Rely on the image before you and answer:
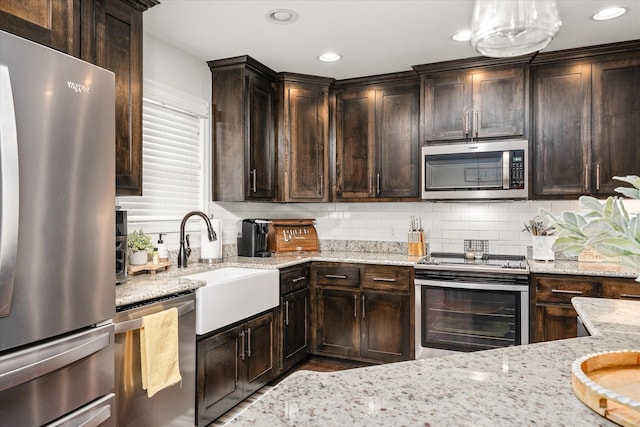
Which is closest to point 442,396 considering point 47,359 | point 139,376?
point 47,359

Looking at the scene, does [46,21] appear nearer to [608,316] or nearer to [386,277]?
[608,316]

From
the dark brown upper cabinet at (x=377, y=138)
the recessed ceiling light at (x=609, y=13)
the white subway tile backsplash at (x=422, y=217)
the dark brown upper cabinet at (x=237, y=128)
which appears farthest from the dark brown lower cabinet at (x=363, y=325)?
the recessed ceiling light at (x=609, y=13)

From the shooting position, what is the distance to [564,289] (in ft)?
9.73

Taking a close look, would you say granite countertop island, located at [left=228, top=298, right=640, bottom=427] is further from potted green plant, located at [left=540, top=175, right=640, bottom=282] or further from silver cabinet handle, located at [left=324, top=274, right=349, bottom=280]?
silver cabinet handle, located at [left=324, top=274, right=349, bottom=280]

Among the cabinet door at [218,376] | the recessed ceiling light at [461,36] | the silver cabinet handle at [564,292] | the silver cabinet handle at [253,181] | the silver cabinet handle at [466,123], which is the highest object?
the recessed ceiling light at [461,36]

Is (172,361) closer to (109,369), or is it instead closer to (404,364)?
(109,369)

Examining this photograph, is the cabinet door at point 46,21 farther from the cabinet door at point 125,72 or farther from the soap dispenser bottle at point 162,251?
the soap dispenser bottle at point 162,251

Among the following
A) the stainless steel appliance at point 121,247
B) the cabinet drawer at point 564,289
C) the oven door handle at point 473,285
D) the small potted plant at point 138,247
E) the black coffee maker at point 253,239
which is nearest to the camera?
the stainless steel appliance at point 121,247

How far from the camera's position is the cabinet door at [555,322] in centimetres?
294

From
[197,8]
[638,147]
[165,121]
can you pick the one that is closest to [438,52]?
[638,147]

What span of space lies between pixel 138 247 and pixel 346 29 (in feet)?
6.26

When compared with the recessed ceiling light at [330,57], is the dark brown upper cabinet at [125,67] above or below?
below

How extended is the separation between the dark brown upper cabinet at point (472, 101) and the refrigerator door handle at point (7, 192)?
9.60ft

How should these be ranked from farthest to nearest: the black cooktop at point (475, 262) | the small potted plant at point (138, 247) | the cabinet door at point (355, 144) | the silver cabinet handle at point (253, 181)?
the cabinet door at point (355, 144) → the silver cabinet handle at point (253, 181) → the black cooktop at point (475, 262) → the small potted plant at point (138, 247)
